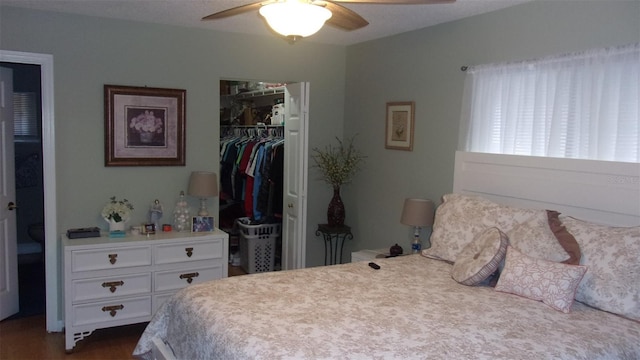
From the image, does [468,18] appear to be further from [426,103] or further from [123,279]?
[123,279]

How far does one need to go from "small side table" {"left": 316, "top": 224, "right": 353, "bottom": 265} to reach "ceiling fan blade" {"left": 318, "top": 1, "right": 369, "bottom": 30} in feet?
7.52

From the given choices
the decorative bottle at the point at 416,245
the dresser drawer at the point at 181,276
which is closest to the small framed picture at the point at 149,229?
the dresser drawer at the point at 181,276

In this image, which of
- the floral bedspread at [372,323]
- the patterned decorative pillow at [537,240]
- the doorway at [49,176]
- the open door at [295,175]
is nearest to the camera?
the floral bedspread at [372,323]

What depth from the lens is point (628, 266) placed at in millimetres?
2240

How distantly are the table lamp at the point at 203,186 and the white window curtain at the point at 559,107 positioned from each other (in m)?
1.86

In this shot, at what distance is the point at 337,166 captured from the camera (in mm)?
4473

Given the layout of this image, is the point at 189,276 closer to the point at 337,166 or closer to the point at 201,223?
the point at 201,223

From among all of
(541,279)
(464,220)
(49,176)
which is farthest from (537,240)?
(49,176)

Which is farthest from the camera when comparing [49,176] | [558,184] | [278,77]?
Result: [278,77]

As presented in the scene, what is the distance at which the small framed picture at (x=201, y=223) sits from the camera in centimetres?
391

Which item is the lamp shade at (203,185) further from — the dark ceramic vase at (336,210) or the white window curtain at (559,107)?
the white window curtain at (559,107)

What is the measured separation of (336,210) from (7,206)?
2.58 meters

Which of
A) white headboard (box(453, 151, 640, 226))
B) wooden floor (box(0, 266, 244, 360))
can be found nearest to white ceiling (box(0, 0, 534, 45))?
white headboard (box(453, 151, 640, 226))

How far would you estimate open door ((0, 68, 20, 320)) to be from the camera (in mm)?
3779
